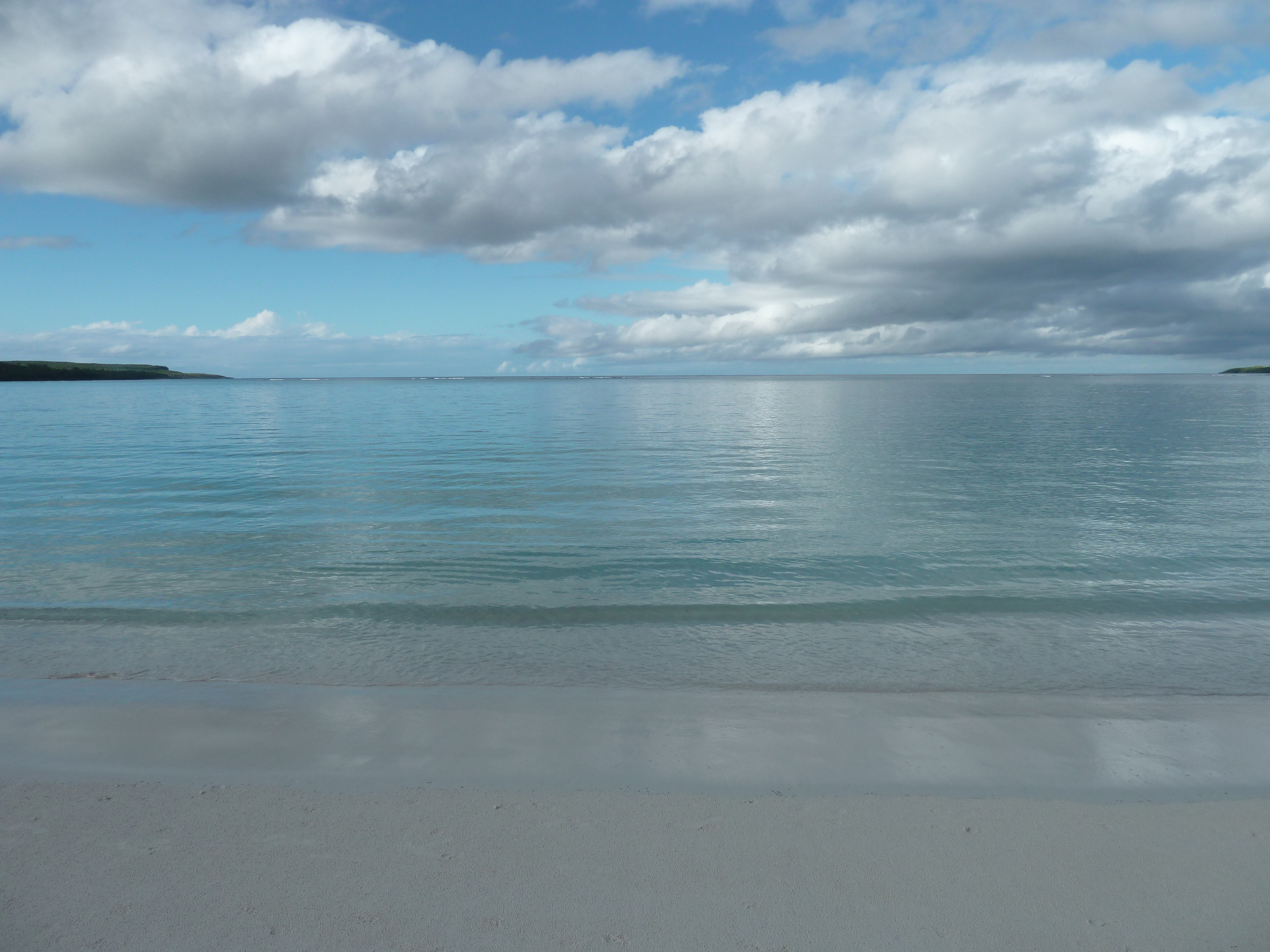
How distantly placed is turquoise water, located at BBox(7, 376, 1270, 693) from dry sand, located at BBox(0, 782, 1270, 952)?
10.3 feet

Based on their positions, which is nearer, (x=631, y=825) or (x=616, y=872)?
(x=616, y=872)

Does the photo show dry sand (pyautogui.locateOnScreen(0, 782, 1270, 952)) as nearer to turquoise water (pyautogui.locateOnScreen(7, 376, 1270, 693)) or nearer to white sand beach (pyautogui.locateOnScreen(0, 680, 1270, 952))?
white sand beach (pyautogui.locateOnScreen(0, 680, 1270, 952))

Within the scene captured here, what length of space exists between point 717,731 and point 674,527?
10847mm

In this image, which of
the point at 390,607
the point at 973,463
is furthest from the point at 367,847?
the point at 973,463

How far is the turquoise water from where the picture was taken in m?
9.53

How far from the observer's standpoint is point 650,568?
14.2 metres

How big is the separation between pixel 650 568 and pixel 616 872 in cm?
938

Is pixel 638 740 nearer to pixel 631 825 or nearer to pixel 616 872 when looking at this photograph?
pixel 631 825

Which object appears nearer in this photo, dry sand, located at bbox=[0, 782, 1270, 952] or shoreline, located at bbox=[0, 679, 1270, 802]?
dry sand, located at bbox=[0, 782, 1270, 952]

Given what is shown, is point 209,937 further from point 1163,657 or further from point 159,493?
point 159,493

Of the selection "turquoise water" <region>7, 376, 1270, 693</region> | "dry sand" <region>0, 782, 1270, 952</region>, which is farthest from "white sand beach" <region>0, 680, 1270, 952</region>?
"turquoise water" <region>7, 376, 1270, 693</region>

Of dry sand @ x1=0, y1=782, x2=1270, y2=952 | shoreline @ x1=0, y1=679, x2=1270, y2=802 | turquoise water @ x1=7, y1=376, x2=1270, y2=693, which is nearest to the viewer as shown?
dry sand @ x1=0, y1=782, x2=1270, y2=952

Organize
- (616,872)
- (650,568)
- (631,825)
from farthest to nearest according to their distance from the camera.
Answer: (650,568), (631,825), (616,872)

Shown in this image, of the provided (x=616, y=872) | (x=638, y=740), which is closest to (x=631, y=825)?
(x=616, y=872)
